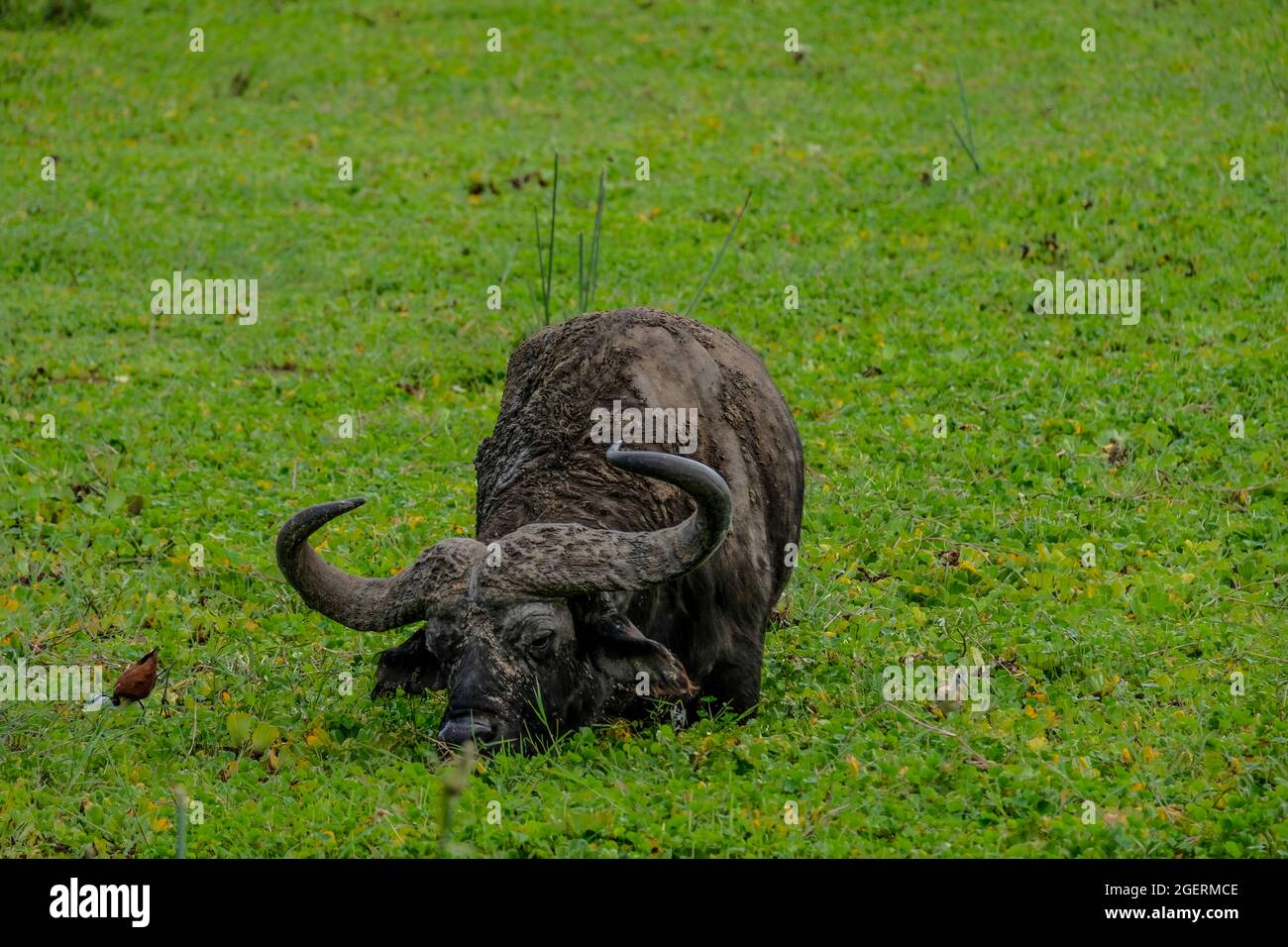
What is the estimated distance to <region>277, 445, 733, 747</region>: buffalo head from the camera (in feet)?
22.7

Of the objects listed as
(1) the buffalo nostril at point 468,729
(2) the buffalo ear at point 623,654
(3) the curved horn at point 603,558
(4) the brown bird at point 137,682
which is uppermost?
(3) the curved horn at point 603,558

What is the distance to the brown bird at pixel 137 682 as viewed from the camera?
7984 millimetres

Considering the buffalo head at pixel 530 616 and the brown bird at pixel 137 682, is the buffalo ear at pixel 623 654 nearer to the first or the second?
the buffalo head at pixel 530 616

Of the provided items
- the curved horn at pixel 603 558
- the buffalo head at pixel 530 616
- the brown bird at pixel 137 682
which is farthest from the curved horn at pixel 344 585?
the brown bird at pixel 137 682

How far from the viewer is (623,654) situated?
23.8ft

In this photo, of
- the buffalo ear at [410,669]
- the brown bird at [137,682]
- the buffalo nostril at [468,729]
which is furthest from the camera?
the brown bird at [137,682]

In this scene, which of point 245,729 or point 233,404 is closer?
point 245,729

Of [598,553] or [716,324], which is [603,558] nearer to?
[598,553]

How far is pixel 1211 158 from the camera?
17.2m

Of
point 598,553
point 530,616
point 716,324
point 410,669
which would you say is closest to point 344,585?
point 410,669

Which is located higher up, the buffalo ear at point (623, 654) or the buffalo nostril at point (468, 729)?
the buffalo ear at point (623, 654)

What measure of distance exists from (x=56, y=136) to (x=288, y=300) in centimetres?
642

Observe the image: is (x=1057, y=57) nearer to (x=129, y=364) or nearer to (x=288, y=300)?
(x=288, y=300)

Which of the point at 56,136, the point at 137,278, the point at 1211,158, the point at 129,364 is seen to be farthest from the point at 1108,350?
the point at 56,136
